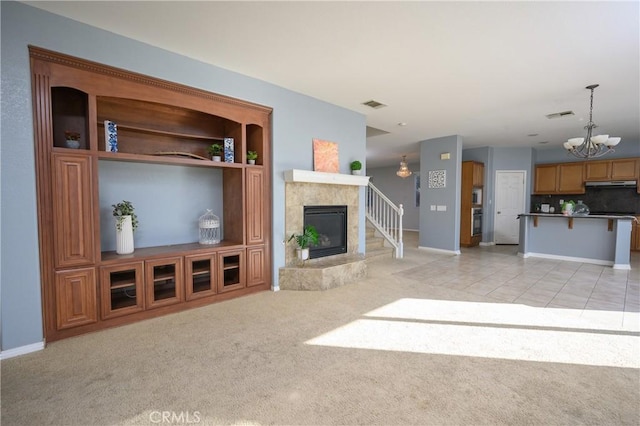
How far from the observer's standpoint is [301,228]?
4.25 m

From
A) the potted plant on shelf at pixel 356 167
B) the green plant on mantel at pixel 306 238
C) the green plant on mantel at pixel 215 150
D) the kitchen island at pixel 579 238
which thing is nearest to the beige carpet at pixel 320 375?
the green plant on mantel at pixel 306 238

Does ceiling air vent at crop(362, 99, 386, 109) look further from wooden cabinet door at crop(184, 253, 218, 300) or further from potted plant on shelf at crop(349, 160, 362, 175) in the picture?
wooden cabinet door at crop(184, 253, 218, 300)

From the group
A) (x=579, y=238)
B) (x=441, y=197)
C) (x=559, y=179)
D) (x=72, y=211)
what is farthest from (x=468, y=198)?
(x=72, y=211)

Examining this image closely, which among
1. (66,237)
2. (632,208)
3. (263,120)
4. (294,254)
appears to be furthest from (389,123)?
(632,208)

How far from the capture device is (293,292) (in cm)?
391

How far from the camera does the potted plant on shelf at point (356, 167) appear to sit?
15.8 feet

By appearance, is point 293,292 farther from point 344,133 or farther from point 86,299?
point 344,133

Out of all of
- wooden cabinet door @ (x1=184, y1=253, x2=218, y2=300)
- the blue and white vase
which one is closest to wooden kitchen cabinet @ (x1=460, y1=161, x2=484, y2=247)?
wooden cabinet door @ (x1=184, y1=253, x2=218, y2=300)

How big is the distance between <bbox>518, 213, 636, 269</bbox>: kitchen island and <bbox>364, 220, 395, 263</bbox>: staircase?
3.05 meters

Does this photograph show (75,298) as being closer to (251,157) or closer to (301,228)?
(251,157)

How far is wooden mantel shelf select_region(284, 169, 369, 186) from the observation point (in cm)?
391

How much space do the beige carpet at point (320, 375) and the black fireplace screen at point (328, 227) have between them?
1565 millimetres

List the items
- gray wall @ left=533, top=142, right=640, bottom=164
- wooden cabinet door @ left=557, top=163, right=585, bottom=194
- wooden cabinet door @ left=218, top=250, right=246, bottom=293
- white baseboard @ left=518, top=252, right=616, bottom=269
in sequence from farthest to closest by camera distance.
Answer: wooden cabinet door @ left=557, top=163, right=585, bottom=194, gray wall @ left=533, top=142, right=640, bottom=164, white baseboard @ left=518, top=252, right=616, bottom=269, wooden cabinet door @ left=218, top=250, right=246, bottom=293

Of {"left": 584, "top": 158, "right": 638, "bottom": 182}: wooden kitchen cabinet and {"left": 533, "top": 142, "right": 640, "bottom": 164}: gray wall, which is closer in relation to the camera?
{"left": 584, "top": 158, "right": 638, "bottom": 182}: wooden kitchen cabinet
